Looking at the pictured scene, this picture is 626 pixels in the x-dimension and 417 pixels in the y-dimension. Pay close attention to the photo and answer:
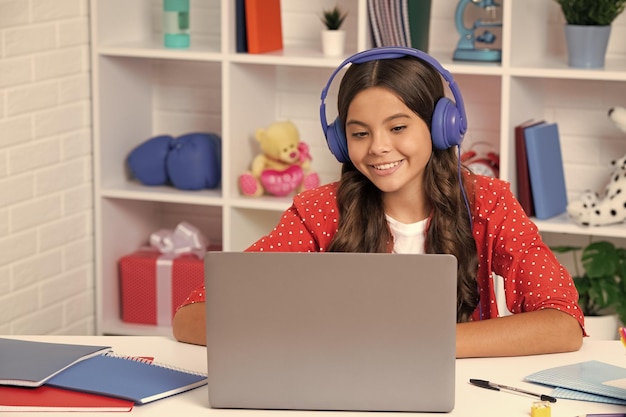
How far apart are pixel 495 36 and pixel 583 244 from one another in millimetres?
716

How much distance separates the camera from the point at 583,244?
10.5 ft

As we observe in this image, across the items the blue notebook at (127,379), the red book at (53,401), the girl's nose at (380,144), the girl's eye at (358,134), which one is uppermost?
the girl's eye at (358,134)

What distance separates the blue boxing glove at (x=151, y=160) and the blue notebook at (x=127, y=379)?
1751 mm

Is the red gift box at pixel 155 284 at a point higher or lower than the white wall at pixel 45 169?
lower

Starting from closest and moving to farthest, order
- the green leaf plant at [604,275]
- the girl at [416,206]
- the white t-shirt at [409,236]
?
1. the girl at [416,206]
2. the white t-shirt at [409,236]
3. the green leaf plant at [604,275]

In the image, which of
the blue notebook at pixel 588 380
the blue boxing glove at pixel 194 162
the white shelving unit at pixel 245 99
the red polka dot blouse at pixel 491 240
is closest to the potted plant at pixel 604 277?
the white shelving unit at pixel 245 99

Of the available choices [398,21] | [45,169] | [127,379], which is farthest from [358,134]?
[45,169]

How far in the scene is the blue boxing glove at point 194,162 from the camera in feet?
10.6

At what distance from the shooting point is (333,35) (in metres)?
3.06

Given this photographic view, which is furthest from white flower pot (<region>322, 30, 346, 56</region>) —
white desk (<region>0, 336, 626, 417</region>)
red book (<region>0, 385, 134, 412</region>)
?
red book (<region>0, 385, 134, 412</region>)

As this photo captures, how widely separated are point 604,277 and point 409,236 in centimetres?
115

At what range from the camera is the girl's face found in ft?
6.10

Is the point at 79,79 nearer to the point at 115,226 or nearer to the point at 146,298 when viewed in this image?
the point at 115,226

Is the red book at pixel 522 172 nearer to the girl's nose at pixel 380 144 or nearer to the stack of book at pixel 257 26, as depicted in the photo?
the stack of book at pixel 257 26
